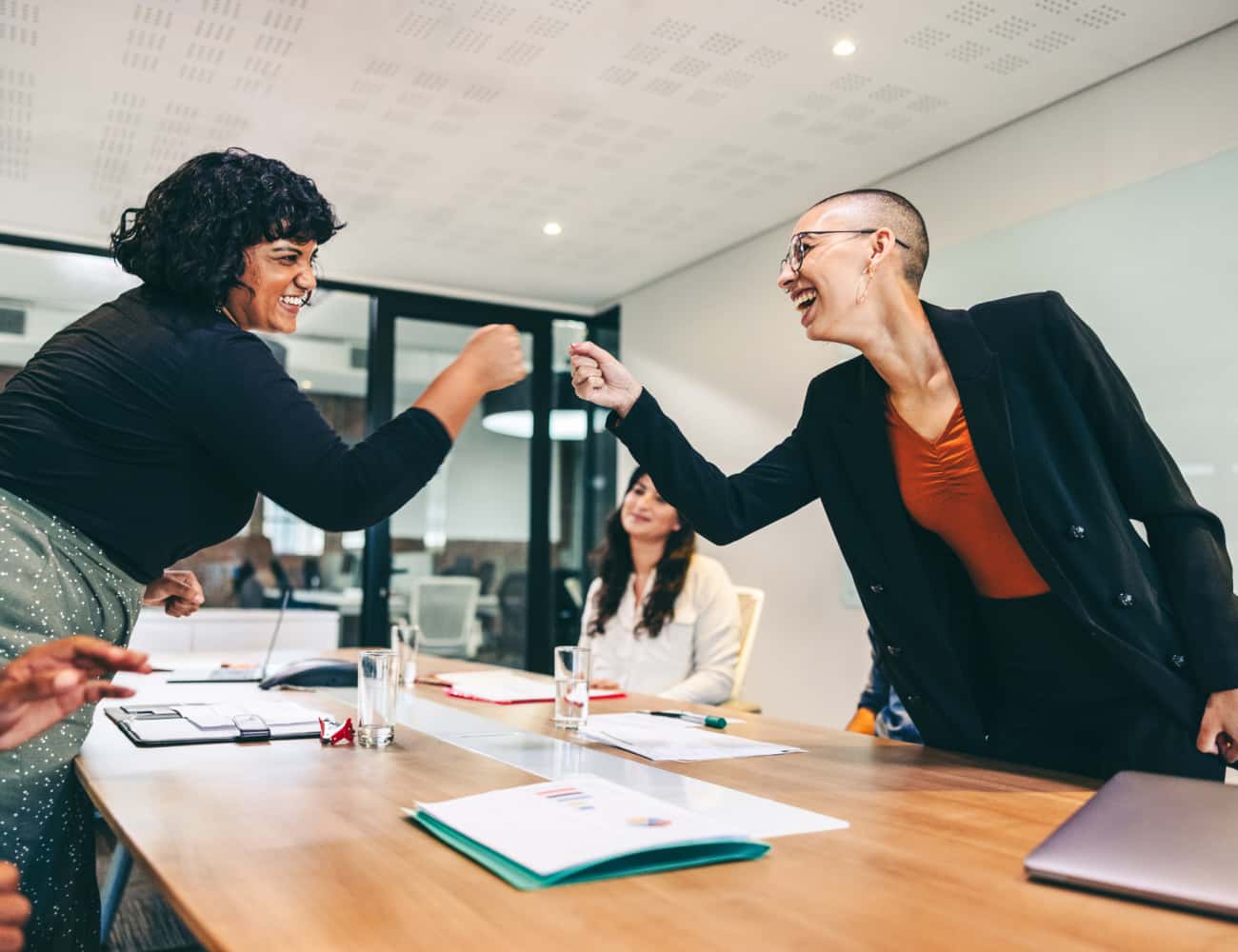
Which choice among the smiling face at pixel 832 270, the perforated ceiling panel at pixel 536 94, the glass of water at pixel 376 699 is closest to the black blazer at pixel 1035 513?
the smiling face at pixel 832 270

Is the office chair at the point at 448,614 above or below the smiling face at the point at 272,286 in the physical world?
below

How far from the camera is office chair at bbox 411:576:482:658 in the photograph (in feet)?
19.5

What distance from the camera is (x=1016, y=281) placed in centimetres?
357

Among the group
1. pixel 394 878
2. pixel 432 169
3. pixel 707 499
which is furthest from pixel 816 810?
pixel 432 169

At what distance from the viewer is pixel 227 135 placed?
375 centimetres

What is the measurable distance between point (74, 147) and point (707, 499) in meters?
3.49

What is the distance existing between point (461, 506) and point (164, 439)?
4885 mm

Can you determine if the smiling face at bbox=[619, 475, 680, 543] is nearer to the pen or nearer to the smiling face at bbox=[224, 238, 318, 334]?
the pen

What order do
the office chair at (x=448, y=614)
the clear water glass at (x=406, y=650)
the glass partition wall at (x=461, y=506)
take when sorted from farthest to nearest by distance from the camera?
the office chair at (x=448, y=614)
the glass partition wall at (x=461, y=506)
the clear water glass at (x=406, y=650)

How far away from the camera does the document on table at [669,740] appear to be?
4.60ft

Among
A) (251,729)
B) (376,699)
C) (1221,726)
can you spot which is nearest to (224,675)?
(251,729)

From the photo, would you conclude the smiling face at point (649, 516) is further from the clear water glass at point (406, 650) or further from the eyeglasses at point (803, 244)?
the eyeglasses at point (803, 244)

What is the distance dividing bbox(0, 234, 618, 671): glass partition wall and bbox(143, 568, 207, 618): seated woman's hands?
393 cm

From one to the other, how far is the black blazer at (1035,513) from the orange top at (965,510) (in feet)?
0.12
